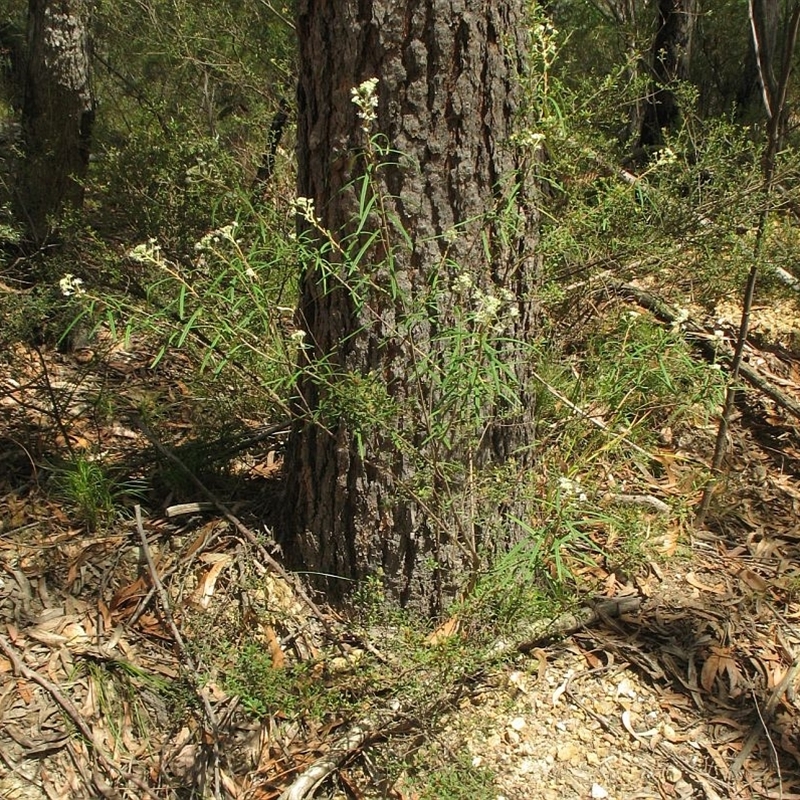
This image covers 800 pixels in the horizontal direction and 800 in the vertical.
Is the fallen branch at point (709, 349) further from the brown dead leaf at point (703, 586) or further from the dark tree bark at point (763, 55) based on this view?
the brown dead leaf at point (703, 586)

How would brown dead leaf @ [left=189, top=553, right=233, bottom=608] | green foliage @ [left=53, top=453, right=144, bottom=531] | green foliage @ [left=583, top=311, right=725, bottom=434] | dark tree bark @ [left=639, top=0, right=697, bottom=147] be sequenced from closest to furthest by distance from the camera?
1. green foliage @ [left=583, top=311, right=725, bottom=434]
2. brown dead leaf @ [left=189, top=553, right=233, bottom=608]
3. green foliage @ [left=53, top=453, right=144, bottom=531]
4. dark tree bark @ [left=639, top=0, right=697, bottom=147]

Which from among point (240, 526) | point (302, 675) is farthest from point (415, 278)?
point (302, 675)

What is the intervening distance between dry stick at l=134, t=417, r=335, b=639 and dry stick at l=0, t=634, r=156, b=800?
0.77 m

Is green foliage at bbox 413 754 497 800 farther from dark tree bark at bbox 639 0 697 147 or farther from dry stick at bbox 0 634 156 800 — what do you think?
dark tree bark at bbox 639 0 697 147

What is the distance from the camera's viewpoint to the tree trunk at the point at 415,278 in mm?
2324

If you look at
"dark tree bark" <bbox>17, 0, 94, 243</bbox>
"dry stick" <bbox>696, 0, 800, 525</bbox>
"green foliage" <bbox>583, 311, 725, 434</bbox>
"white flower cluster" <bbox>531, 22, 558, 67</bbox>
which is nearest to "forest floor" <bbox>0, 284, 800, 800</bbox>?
"dry stick" <bbox>696, 0, 800, 525</bbox>

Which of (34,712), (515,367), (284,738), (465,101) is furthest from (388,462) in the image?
(34,712)

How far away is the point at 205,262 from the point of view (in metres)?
2.96

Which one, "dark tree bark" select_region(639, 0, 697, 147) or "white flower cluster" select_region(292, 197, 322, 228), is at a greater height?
"dark tree bark" select_region(639, 0, 697, 147)

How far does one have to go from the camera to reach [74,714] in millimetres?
2498

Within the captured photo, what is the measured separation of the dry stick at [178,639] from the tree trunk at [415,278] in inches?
24.8

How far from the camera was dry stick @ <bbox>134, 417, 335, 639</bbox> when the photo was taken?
2902 millimetres

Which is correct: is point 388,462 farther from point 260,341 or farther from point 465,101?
point 465,101

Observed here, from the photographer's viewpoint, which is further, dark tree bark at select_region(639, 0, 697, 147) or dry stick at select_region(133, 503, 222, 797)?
dark tree bark at select_region(639, 0, 697, 147)
